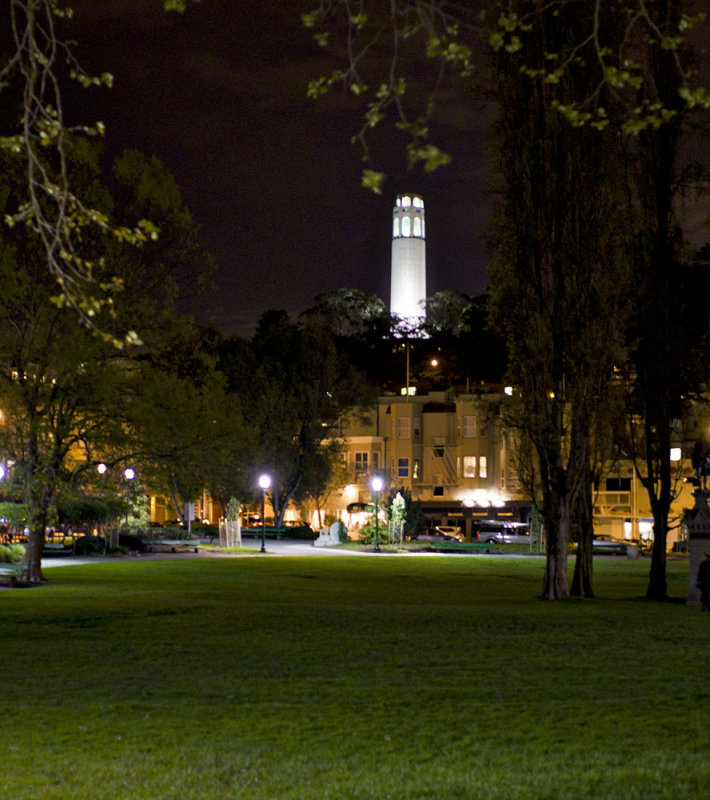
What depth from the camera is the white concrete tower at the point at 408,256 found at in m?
167

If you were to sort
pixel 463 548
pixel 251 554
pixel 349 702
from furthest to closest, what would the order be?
pixel 463 548 < pixel 251 554 < pixel 349 702

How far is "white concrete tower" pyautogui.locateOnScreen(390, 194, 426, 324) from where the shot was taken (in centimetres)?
16688

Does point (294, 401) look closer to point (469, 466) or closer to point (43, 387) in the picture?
point (469, 466)

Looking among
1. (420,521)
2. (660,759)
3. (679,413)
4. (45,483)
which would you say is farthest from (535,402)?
(420,521)

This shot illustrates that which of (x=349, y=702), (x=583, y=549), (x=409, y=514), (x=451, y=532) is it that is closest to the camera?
(x=349, y=702)

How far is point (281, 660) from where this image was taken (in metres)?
13.8

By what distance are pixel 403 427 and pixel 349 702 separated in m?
76.3

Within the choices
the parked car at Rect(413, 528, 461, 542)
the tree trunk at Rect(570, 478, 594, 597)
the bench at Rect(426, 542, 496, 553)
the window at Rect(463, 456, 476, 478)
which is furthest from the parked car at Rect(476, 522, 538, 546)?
the tree trunk at Rect(570, 478, 594, 597)

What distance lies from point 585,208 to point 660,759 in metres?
19.7

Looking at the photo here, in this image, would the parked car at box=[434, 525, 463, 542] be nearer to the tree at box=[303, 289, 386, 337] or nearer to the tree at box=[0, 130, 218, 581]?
the tree at box=[0, 130, 218, 581]

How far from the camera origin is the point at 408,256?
17212 centimetres

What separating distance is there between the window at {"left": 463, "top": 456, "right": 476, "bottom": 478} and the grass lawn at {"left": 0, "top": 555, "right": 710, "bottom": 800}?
61.5m

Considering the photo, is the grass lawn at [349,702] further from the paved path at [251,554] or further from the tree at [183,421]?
the paved path at [251,554]

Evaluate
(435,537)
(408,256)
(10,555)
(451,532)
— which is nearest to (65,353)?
(10,555)
